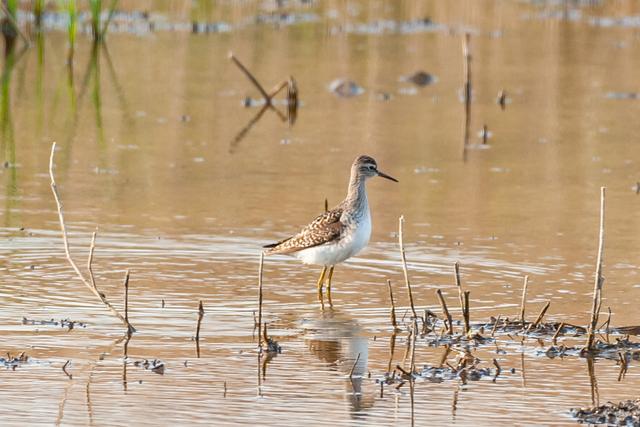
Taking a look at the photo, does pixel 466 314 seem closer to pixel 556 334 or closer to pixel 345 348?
pixel 556 334

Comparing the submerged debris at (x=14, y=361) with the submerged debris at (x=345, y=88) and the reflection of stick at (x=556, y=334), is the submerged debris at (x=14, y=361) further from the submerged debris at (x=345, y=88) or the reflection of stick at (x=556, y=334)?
the submerged debris at (x=345, y=88)

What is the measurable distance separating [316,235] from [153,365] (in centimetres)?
263

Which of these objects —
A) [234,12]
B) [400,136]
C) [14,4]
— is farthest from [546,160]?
[234,12]

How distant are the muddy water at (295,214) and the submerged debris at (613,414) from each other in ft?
0.45

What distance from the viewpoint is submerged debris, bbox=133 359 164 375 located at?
800cm

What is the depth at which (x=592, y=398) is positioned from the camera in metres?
7.65

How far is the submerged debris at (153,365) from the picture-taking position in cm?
800

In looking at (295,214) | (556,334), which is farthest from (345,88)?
(556,334)

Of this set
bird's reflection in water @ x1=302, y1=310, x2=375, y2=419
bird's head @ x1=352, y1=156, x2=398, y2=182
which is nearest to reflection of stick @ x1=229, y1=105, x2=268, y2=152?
bird's head @ x1=352, y1=156, x2=398, y2=182

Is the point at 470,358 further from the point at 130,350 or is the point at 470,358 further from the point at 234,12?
the point at 234,12

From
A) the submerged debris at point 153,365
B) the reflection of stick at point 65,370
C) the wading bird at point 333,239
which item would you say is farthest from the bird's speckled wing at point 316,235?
the reflection of stick at point 65,370

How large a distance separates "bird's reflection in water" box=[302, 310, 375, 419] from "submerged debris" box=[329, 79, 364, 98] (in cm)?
1093

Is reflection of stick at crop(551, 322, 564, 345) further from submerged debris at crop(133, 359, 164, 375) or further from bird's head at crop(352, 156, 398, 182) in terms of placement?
bird's head at crop(352, 156, 398, 182)

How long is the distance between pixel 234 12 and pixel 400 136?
13.9 m
